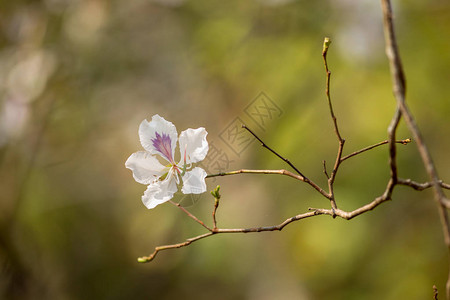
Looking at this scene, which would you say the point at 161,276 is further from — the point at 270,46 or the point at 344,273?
the point at 270,46

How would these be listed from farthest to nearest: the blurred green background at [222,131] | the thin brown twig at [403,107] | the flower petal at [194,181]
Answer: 1. the blurred green background at [222,131]
2. the flower petal at [194,181]
3. the thin brown twig at [403,107]

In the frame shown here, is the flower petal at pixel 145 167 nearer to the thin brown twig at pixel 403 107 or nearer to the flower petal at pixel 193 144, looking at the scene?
the flower petal at pixel 193 144

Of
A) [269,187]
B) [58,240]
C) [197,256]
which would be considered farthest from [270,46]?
[58,240]

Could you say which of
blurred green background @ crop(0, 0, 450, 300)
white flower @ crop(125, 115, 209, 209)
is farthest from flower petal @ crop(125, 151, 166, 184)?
blurred green background @ crop(0, 0, 450, 300)

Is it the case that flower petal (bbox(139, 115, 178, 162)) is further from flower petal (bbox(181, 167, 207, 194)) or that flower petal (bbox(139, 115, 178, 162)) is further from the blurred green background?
the blurred green background

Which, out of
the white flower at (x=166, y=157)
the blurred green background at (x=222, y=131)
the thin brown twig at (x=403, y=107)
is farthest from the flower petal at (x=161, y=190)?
the blurred green background at (x=222, y=131)

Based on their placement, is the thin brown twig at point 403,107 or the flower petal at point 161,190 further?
the flower petal at point 161,190

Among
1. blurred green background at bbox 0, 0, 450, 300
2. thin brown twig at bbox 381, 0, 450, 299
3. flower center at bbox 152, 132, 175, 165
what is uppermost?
thin brown twig at bbox 381, 0, 450, 299
